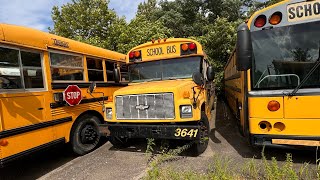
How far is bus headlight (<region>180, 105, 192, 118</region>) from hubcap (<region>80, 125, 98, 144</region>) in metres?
2.44

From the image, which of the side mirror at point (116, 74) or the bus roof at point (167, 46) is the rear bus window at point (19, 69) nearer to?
the side mirror at point (116, 74)

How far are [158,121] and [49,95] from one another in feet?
6.96

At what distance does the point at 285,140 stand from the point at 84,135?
13.3 feet

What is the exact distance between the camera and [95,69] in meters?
5.84

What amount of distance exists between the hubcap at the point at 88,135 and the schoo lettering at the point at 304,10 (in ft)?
15.2

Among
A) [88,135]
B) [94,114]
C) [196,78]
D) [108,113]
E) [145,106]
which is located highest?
[196,78]

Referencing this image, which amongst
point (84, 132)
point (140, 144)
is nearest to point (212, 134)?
point (140, 144)

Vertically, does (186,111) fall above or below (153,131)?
above

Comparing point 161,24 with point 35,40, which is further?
point 161,24

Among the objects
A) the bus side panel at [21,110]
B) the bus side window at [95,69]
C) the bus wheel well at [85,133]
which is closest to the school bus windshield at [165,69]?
the bus side window at [95,69]

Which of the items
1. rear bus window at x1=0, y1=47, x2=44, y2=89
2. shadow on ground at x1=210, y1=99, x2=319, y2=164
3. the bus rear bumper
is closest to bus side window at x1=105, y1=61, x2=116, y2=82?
rear bus window at x1=0, y1=47, x2=44, y2=89

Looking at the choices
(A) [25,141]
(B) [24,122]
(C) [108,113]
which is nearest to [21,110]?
(B) [24,122]

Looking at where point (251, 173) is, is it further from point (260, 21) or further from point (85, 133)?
point (85, 133)

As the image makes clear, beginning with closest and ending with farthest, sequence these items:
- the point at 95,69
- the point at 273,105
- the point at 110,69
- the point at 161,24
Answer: the point at 273,105 < the point at 95,69 < the point at 110,69 < the point at 161,24
